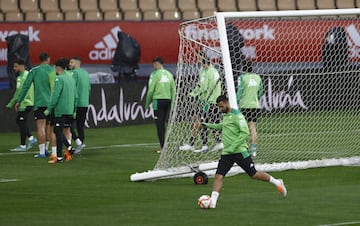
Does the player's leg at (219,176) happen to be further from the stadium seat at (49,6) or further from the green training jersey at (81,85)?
the stadium seat at (49,6)

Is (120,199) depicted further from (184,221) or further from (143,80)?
(143,80)

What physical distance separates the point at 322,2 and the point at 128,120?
10.2 meters

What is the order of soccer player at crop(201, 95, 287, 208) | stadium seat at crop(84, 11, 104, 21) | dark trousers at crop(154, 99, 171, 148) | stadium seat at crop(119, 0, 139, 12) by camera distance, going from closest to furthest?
1. soccer player at crop(201, 95, 287, 208)
2. dark trousers at crop(154, 99, 171, 148)
3. stadium seat at crop(84, 11, 104, 21)
4. stadium seat at crop(119, 0, 139, 12)

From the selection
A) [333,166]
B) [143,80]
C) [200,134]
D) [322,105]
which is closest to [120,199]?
[200,134]

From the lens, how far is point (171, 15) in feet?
121

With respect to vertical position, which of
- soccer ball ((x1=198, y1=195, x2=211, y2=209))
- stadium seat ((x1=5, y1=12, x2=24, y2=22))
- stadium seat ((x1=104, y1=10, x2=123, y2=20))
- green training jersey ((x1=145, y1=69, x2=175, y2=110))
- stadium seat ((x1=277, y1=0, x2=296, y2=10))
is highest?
stadium seat ((x1=5, y1=12, x2=24, y2=22))

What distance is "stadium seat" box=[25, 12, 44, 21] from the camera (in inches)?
1395

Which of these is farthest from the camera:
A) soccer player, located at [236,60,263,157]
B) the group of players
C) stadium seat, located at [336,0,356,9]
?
stadium seat, located at [336,0,356,9]

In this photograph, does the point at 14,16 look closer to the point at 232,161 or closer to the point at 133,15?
the point at 133,15

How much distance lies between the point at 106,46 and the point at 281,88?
6387 mm

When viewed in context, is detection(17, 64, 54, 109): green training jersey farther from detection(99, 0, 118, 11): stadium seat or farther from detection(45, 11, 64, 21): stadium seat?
detection(99, 0, 118, 11): stadium seat

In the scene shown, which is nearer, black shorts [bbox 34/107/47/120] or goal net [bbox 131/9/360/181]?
goal net [bbox 131/9/360/181]

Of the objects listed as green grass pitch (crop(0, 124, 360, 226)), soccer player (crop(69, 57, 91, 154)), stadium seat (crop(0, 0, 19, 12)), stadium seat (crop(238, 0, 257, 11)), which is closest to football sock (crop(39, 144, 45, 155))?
green grass pitch (crop(0, 124, 360, 226))

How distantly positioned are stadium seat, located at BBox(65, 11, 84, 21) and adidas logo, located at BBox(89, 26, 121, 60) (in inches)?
59.2
